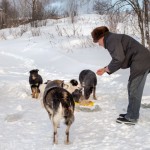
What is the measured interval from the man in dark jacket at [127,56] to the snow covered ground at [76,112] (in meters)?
0.74

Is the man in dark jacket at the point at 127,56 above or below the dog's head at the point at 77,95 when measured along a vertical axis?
above

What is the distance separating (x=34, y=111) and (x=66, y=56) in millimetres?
8325

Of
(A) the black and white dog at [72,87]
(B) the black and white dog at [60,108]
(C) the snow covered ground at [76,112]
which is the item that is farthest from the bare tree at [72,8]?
(B) the black and white dog at [60,108]

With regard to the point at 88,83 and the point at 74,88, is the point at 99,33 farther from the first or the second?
the point at 88,83

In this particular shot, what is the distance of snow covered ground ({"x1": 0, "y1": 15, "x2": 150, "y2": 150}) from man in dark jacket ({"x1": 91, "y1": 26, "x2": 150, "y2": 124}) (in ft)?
2.41

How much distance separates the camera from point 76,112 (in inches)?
311

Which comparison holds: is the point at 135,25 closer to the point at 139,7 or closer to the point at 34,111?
the point at 139,7

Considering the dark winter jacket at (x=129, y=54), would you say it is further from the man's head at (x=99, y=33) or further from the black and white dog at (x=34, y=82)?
the black and white dog at (x=34, y=82)

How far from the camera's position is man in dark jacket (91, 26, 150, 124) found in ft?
20.9

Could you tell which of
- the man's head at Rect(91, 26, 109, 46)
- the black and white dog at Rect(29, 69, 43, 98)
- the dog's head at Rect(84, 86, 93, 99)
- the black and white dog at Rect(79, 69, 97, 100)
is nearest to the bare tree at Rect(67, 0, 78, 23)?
the black and white dog at Rect(29, 69, 43, 98)

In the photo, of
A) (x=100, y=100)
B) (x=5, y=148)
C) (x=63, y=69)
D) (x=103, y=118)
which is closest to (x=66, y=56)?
(x=63, y=69)

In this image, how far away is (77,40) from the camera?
61.1 ft

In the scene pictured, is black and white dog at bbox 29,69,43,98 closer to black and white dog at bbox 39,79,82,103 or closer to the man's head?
black and white dog at bbox 39,79,82,103

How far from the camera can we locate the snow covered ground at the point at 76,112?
5.78 meters
